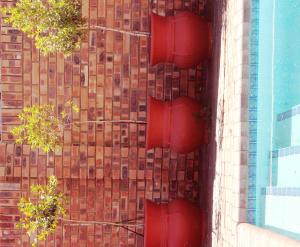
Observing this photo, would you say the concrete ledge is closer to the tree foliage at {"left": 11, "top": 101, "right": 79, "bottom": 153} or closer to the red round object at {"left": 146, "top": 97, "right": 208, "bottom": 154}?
the red round object at {"left": 146, "top": 97, "right": 208, "bottom": 154}

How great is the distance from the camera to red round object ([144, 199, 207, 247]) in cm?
506

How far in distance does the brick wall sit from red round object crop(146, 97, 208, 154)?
1.15 feet

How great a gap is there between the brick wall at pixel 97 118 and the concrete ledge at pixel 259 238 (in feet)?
6.58

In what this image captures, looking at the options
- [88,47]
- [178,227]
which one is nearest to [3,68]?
[88,47]

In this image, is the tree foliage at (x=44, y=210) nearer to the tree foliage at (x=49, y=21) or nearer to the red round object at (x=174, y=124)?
the red round object at (x=174, y=124)

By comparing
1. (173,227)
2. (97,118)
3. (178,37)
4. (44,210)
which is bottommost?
(173,227)

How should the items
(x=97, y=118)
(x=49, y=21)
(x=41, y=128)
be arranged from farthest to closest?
(x=97, y=118) → (x=41, y=128) → (x=49, y=21)

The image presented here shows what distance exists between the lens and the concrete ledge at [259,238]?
9.66ft

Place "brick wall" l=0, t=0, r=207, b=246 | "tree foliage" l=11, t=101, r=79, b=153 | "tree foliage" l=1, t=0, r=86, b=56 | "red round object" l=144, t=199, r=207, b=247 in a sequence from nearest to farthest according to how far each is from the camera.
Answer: "tree foliage" l=1, t=0, r=86, b=56, "tree foliage" l=11, t=101, r=79, b=153, "red round object" l=144, t=199, r=207, b=247, "brick wall" l=0, t=0, r=207, b=246

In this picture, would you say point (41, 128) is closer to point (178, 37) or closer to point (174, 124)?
point (174, 124)

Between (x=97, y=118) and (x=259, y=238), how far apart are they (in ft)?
8.65

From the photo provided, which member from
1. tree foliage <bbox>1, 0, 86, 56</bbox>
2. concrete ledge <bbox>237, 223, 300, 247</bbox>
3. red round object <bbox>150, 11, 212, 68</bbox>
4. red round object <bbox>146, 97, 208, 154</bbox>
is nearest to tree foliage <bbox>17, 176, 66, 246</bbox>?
red round object <bbox>146, 97, 208, 154</bbox>

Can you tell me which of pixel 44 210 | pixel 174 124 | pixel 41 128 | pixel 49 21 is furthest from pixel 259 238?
pixel 49 21

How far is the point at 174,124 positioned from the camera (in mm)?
5113
